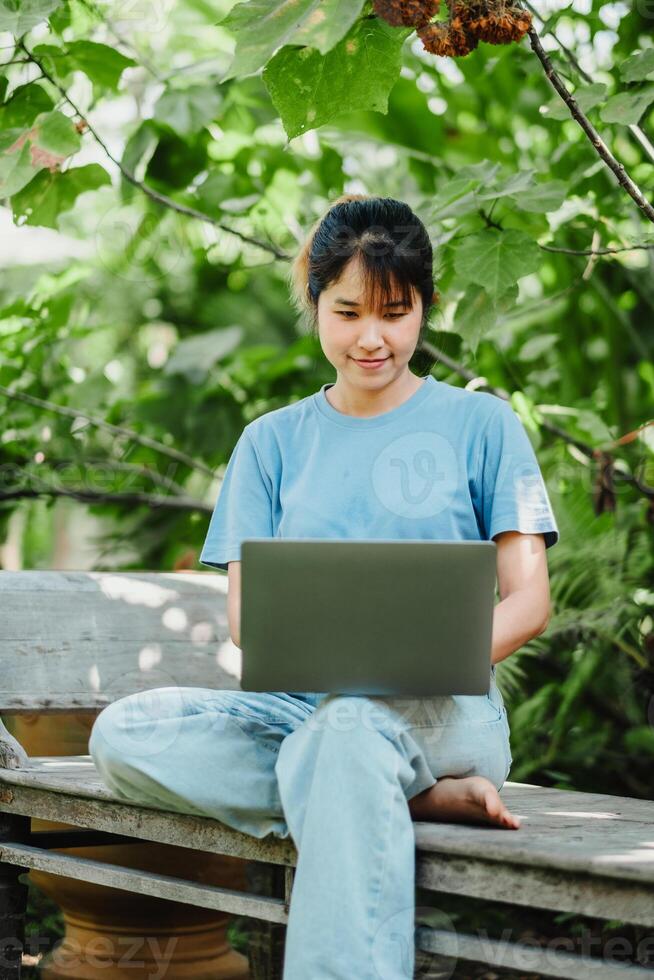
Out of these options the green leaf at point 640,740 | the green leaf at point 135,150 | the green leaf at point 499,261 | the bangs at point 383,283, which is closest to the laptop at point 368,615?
the bangs at point 383,283

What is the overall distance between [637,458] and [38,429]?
1.89 meters

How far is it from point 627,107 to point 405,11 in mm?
660

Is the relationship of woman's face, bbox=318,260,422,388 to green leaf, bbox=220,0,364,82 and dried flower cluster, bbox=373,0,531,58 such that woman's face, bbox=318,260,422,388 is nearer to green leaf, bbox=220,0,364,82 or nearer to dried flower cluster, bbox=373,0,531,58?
dried flower cluster, bbox=373,0,531,58

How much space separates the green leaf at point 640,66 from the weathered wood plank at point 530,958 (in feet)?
5.10

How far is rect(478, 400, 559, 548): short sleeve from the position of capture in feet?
6.73

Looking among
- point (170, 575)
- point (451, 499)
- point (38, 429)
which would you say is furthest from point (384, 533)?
point (38, 429)

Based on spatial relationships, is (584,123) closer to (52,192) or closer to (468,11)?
(468,11)

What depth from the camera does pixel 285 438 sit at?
7.63 feet

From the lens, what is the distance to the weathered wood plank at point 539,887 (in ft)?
4.91

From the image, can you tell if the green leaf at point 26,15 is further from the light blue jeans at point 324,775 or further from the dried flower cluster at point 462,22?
the light blue jeans at point 324,775

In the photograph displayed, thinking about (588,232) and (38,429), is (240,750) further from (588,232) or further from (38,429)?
(38,429)

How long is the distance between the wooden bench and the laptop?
237mm

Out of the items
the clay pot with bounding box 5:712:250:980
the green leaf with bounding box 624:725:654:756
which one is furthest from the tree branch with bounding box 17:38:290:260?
the green leaf with bounding box 624:725:654:756

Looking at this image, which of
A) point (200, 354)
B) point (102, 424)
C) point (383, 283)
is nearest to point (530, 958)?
point (383, 283)
